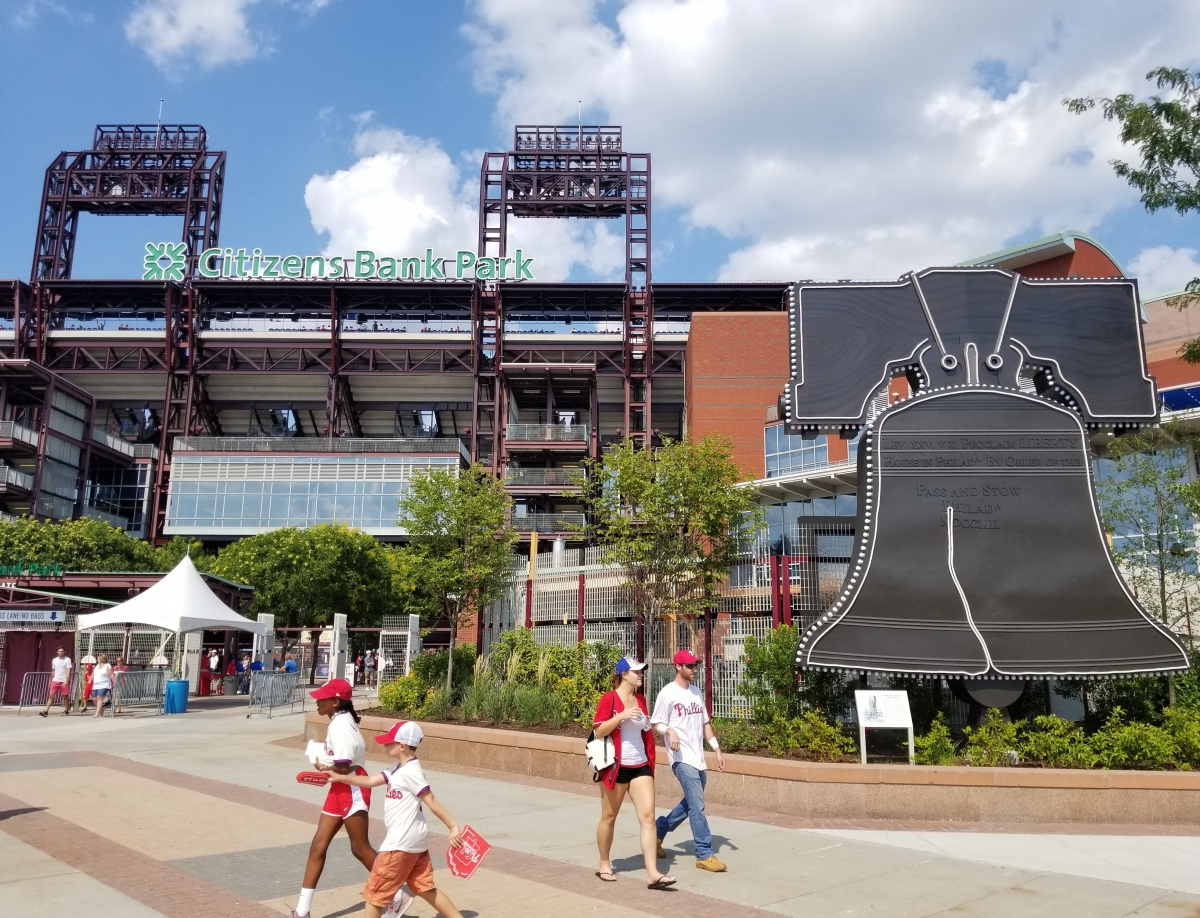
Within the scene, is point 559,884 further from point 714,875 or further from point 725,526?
point 725,526

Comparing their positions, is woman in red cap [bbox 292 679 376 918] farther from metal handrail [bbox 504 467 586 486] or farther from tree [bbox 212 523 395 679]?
metal handrail [bbox 504 467 586 486]

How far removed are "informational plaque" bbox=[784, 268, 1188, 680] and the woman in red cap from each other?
6.31 meters

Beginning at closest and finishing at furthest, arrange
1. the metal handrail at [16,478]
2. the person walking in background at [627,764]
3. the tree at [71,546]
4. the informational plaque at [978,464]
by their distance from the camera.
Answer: the person walking in background at [627,764], the informational plaque at [978,464], the tree at [71,546], the metal handrail at [16,478]

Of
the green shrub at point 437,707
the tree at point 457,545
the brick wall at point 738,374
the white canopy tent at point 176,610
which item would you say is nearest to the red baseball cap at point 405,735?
the green shrub at point 437,707

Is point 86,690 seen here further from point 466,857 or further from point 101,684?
point 466,857

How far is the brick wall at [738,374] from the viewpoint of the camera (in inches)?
2125

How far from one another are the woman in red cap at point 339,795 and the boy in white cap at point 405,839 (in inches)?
21.2

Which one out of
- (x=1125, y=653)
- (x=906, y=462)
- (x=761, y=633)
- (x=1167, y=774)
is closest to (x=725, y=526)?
(x=761, y=633)

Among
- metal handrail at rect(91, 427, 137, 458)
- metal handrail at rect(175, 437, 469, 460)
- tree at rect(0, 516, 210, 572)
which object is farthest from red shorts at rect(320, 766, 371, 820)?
metal handrail at rect(91, 427, 137, 458)

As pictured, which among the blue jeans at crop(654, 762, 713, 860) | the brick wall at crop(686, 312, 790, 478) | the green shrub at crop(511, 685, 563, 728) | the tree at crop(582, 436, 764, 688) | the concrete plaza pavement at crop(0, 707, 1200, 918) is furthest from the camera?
the brick wall at crop(686, 312, 790, 478)

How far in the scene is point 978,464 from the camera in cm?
1209

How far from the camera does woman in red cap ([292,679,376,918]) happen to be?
19.3ft

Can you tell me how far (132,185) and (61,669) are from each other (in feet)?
171

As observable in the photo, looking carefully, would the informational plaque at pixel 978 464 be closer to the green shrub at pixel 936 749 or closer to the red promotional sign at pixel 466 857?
the green shrub at pixel 936 749
